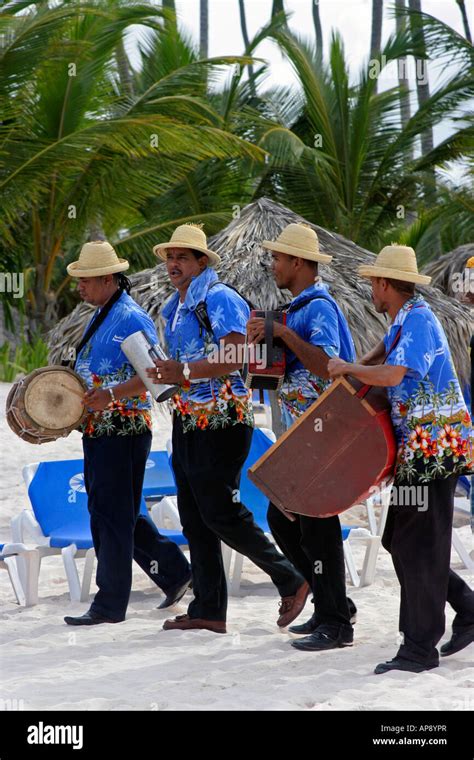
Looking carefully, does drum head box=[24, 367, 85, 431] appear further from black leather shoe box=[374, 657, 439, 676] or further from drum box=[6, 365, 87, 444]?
black leather shoe box=[374, 657, 439, 676]

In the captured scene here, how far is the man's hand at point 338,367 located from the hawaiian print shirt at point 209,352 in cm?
57

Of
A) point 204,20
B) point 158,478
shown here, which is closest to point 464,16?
point 204,20

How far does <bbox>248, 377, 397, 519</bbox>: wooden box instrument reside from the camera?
3.92m

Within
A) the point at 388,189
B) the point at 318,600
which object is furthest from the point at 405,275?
Answer: the point at 388,189

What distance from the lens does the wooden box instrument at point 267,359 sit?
4.18m

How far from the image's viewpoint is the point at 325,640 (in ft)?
14.2

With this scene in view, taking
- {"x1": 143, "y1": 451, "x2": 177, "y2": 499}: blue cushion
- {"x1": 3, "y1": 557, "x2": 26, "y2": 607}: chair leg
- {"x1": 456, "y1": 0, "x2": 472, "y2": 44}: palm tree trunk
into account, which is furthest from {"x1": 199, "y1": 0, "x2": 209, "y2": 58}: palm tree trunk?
{"x1": 3, "y1": 557, "x2": 26, "y2": 607}: chair leg

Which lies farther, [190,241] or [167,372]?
[190,241]

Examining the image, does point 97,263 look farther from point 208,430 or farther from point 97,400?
point 208,430

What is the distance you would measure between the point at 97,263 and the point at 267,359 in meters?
1.04

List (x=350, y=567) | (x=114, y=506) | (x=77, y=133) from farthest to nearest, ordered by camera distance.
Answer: (x=77, y=133) < (x=350, y=567) < (x=114, y=506)

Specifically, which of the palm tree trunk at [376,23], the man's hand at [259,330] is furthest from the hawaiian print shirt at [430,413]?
the palm tree trunk at [376,23]

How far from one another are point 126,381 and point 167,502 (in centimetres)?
147
